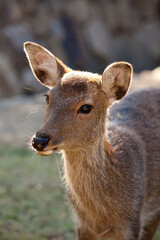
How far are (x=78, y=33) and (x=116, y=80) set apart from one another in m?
13.0

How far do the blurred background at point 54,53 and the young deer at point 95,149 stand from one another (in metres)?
1.43

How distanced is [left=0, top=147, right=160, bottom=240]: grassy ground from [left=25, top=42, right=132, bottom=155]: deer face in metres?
1.64

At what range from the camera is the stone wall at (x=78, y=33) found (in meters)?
15.2

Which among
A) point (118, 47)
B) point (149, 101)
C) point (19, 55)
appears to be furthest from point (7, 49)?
point (149, 101)

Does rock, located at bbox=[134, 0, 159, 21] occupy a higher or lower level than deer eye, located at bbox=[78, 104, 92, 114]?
higher

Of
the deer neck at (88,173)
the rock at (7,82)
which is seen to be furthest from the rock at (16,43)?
the deer neck at (88,173)

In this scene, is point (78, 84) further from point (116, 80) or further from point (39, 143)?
point (39, 143)

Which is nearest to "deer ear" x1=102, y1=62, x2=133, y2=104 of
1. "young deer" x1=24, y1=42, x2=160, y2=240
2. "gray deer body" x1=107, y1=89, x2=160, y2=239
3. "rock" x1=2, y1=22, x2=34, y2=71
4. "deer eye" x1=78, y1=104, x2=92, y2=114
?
"young deer" x1=24, y1=42, x2=160, y2=240

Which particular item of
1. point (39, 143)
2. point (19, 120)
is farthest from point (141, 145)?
point (19, 120)

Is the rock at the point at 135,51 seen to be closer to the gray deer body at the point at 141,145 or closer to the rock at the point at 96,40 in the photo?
the rock at the point at 96,40

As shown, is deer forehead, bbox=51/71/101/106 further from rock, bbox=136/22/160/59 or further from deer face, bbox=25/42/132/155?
rock, bbox=136/22/160/59

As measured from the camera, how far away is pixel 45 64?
4.63 meters

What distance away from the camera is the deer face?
3.90 m

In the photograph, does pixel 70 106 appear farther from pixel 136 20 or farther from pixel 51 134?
pixel 136 20
